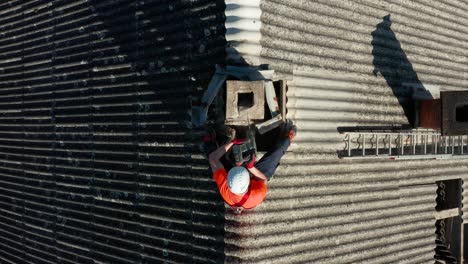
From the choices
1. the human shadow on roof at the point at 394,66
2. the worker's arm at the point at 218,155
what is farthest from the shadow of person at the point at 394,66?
the worker's arm at the point at 218,155

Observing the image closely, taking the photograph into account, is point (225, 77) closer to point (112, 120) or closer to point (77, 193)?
point (112, 120)

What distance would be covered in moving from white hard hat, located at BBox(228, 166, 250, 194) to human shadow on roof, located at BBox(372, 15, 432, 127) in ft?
11.4

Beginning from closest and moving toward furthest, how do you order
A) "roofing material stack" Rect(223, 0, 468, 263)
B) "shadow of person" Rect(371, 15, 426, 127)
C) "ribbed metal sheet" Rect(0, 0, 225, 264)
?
1. "roofing material stack" Rect(223, 0, 468, 263)
2. "ribbed metal sheet" Rect(0, 0, 225, 264)
3. "shadow of person" Rect(371, 15, 426, 127)

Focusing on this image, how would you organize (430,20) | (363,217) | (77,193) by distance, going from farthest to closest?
(430,20)
(77,193)
(363,217)

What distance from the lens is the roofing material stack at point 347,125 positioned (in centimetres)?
627

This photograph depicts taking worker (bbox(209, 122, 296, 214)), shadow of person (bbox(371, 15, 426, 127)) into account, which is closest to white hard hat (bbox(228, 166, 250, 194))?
worker (bbox(209, 122, 296, 214))

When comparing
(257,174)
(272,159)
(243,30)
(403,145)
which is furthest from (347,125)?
(243,30)

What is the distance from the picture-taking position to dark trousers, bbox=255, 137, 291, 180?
5.66 metres

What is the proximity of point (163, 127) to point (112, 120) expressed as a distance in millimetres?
1087

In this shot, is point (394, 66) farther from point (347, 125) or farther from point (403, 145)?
point (347, 125)

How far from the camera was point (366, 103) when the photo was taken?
7.32 meters

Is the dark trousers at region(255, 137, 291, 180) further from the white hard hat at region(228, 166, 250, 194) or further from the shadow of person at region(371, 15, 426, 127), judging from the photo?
the shadow of person at region(371, 15, 426, 127)

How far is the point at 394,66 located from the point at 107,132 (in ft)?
16.6

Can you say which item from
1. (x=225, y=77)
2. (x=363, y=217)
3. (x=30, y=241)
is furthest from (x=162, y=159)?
(x=30, y=241)
